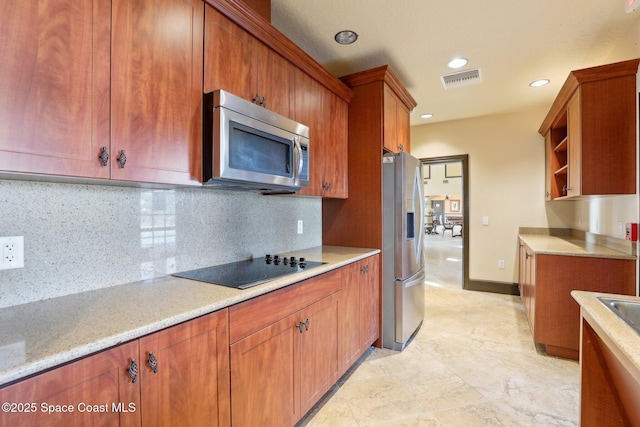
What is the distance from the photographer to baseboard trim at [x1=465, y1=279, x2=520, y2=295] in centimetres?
426

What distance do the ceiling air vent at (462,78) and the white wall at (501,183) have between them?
1.45 meters

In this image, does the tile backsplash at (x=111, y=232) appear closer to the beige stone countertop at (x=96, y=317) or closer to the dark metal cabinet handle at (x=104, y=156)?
the beige stone countertop at (x=96, y=317)

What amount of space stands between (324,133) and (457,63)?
1515 millimetres

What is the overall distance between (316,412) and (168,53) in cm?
Answer: 211

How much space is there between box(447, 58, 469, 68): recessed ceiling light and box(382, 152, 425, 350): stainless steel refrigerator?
3.26 ft

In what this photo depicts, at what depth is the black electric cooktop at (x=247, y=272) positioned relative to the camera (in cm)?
150

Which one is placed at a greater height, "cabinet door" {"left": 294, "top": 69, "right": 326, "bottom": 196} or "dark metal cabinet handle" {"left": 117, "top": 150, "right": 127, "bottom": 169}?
"cabinet door" {"left": 294, "top": 69, "right": 326, "bottom": 196}

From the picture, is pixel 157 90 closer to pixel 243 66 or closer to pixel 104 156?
pixel 104 156

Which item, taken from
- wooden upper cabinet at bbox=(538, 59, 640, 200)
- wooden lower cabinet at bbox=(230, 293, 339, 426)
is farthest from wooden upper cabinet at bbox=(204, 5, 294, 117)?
wooden upper cabinet at bbox=(538, 59, 640, 200)

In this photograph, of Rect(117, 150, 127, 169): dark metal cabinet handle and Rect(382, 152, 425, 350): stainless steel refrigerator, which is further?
Rect(382, 152, 425, 350): stainless steel refrigerator

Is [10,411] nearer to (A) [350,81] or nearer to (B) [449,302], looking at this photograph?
(A) [350,81]

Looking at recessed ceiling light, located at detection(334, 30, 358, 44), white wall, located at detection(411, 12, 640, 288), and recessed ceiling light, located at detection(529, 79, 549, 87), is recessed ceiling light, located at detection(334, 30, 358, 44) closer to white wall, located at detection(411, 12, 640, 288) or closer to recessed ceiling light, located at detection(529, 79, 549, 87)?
recessed ceiling light, located at detection(529, 79, 549, 87)

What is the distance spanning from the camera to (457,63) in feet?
9.30

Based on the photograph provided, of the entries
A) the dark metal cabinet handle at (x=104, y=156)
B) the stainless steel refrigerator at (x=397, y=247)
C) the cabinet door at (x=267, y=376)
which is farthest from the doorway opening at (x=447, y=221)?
the dark metal cabinet handle at (x=104, y=156)
